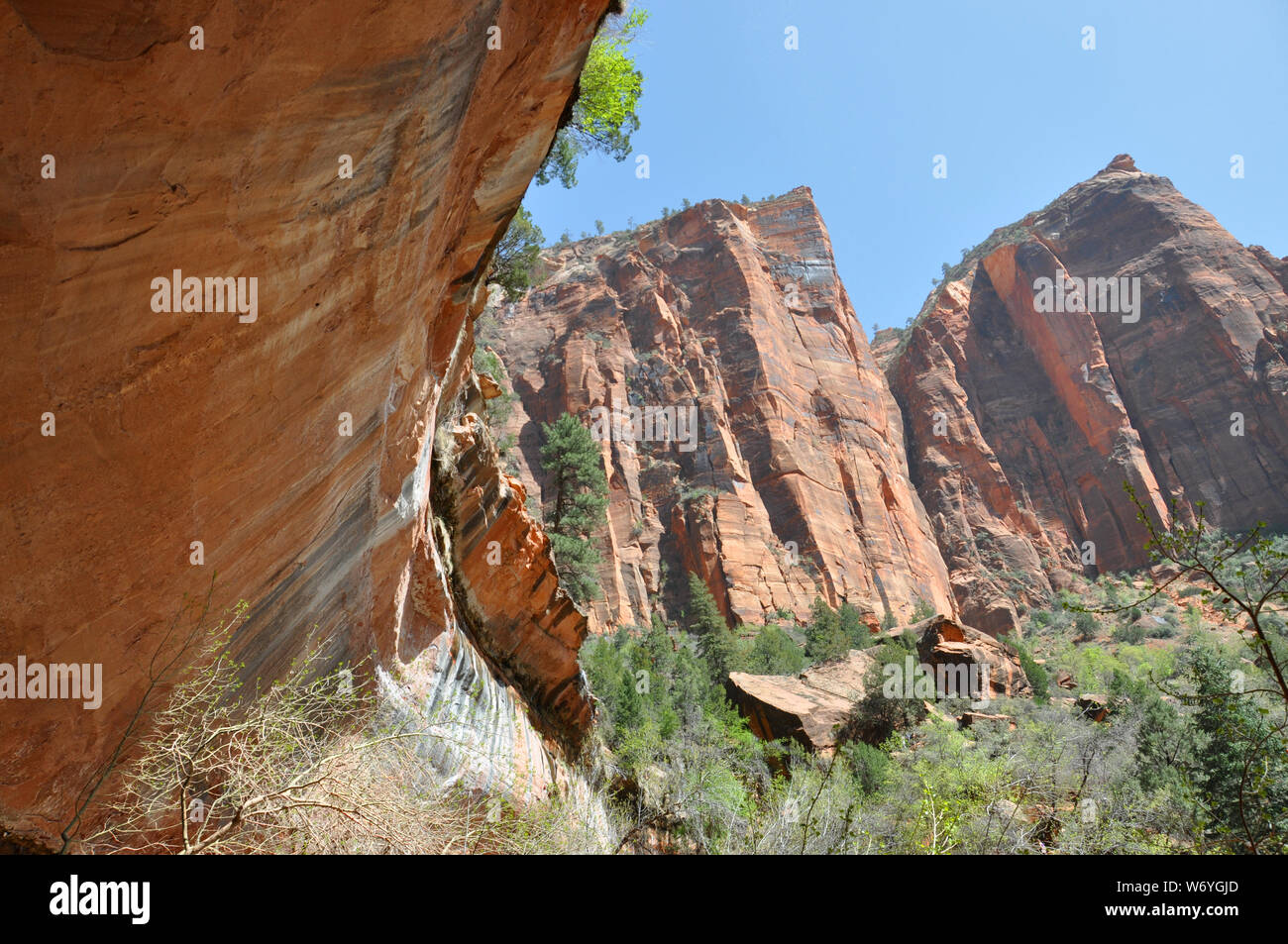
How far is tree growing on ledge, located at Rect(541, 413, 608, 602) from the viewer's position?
25.7 m

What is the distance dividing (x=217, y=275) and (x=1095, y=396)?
80.6 m

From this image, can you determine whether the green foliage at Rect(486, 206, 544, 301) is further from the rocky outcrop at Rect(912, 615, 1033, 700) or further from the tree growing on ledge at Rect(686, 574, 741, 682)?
the rocky outcrop at Rect(912, 615, 1033, 700)

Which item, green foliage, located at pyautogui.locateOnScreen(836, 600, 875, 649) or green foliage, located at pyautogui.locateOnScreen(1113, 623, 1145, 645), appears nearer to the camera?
green foliage, located at pyautogui.locateOnScreen(836, 600, 875, 649)

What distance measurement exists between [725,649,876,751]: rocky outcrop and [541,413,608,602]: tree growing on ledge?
24.2 ft

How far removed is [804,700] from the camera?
26906 millimetres

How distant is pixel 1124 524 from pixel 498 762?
69.3m

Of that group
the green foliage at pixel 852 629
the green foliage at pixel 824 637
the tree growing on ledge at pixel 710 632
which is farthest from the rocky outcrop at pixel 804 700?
the green foliage at pixel 852 629

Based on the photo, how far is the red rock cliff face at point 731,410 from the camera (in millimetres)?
49156

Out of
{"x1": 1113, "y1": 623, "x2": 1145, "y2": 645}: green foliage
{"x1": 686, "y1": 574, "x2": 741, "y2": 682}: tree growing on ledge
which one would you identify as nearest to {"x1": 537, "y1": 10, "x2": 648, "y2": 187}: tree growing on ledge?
{"x1": 686, "y1": 574, "x2": 741, "y2": 682}: tree growing on ledge

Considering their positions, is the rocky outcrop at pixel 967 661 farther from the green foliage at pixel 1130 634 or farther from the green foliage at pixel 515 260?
the green foliage at pixel 515 260

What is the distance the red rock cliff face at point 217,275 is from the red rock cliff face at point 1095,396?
56749 millimetres
